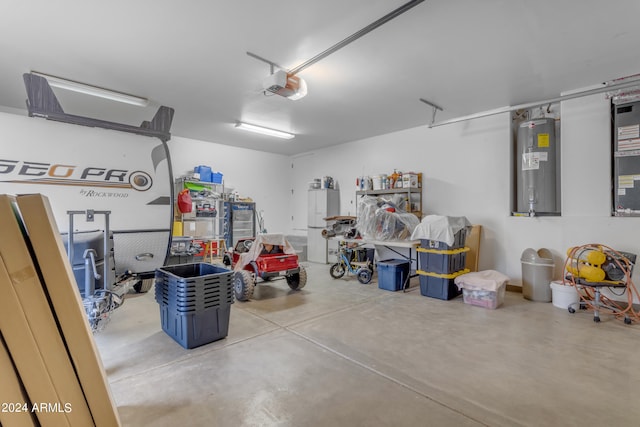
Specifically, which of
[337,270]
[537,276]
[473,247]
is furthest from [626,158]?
[337,270]

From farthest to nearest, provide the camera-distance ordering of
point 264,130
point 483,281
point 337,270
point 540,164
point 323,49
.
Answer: point 264,130 → point 337,270 → point 540,164 → point 483,281 → point 323,49

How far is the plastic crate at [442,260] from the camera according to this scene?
4.22m

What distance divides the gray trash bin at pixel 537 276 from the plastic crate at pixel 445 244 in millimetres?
878

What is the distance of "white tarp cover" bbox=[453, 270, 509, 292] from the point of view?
3.81 meters

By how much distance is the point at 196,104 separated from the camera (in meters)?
4.76

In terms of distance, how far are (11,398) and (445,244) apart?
427 cm

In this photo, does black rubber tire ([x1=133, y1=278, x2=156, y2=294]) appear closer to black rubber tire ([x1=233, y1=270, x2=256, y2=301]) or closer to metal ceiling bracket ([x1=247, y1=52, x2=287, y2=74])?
black rubber tire ([x1=233, y1=270, x2=256, y2=301])

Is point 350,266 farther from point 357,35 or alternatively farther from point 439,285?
point 357,35

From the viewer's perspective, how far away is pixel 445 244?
4207 mm

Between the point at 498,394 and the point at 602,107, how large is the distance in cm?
412

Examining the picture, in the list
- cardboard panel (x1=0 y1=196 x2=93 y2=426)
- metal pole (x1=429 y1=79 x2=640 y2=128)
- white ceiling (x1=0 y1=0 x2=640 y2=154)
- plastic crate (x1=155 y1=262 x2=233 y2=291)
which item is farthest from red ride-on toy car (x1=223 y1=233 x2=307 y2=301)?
metal pole (x1=429 y1=79 x2=640 y2=128)

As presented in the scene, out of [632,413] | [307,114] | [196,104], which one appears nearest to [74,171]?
[196,104]

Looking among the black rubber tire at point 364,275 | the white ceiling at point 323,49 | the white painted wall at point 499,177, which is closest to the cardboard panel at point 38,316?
the white ceiling at point 323,49

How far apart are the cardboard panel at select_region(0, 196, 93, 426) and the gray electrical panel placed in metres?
5.54
